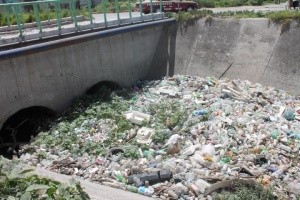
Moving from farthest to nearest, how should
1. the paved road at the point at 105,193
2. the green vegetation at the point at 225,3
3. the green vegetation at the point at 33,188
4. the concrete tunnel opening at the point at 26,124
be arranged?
the green vegetation at the point at 225,3, the concrete tunnel opening at the point at 26,124, the paved road at the point at 105,193, the green vegetation at the point at 33,188

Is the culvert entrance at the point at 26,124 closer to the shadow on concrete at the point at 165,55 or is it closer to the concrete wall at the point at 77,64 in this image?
the concrete wall at the point at 77,64

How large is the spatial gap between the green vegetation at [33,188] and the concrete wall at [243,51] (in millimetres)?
8492

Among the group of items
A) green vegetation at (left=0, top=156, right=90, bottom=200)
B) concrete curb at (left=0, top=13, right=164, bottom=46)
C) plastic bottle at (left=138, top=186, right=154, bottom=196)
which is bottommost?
plastic bottle at (left=138, top=186, right=154, bottom=196)

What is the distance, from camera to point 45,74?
10.1 meters

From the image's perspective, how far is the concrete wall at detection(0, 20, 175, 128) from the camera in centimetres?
925

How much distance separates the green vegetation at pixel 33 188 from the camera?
505 cm

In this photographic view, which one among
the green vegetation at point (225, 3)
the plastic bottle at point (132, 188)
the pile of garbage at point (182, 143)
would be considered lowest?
the plastic bottle at point (132, 188)

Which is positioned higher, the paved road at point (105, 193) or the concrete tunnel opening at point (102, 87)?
the concrete tunnel opening at point (102, 87)

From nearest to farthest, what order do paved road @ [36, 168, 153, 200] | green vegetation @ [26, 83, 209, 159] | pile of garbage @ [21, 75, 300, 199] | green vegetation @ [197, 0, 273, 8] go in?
paved road @ [36, 168, 153, 200]
pile of garbage @ [21, 75, 300, 199]
green vegetation @ [26, 83, 209, 159]
green vegetation @ [197, 0, 273, 8]

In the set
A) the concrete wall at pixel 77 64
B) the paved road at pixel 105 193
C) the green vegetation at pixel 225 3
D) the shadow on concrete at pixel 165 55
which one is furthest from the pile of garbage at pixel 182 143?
the green vegetation at pixel 225 3

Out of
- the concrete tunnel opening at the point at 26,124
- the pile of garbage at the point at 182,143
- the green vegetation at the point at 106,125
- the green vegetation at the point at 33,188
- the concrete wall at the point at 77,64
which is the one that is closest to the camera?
the green vegetation at the point at 33,188

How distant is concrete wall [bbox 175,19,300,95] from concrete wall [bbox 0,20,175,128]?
96 cm

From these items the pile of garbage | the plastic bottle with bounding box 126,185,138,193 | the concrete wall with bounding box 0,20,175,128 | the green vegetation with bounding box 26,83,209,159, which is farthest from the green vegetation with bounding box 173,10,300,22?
the plastic bottle with bounding box 126,185,138,193

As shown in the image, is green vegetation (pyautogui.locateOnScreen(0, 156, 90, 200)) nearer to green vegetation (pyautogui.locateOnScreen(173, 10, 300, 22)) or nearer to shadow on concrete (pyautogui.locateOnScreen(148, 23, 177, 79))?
shadow on concrete (pyautogui.locateOnScreen(148, 23, 177, 79))
